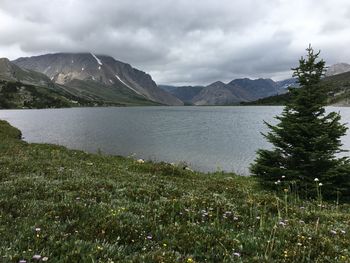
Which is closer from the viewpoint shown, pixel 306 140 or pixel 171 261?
pixel 171 261

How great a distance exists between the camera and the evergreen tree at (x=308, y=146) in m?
19.1

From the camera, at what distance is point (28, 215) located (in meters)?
8.68

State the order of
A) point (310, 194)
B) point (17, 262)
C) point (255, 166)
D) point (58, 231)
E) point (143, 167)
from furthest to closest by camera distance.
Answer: point (143, 167)
point (255, 166)
point (310, 194)
point (58, 231)
point (17, 262)

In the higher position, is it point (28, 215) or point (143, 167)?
point (28, 215)

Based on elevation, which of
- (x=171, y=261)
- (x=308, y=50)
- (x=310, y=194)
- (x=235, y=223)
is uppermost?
(x=308, y=50)

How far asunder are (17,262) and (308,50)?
67.5 ft

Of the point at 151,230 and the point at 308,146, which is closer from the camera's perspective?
the point at 151,230

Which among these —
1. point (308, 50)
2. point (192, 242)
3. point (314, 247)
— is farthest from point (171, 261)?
point (308, 50)

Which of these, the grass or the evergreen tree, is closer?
the grass

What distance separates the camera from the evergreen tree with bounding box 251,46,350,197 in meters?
19.1

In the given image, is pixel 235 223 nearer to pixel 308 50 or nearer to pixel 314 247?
pixel 314 247

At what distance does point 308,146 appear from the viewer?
20.0 metres

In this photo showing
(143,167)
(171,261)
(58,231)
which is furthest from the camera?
(143,167)

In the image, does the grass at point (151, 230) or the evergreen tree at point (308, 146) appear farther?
the evergreen tree at point (308, 146)
